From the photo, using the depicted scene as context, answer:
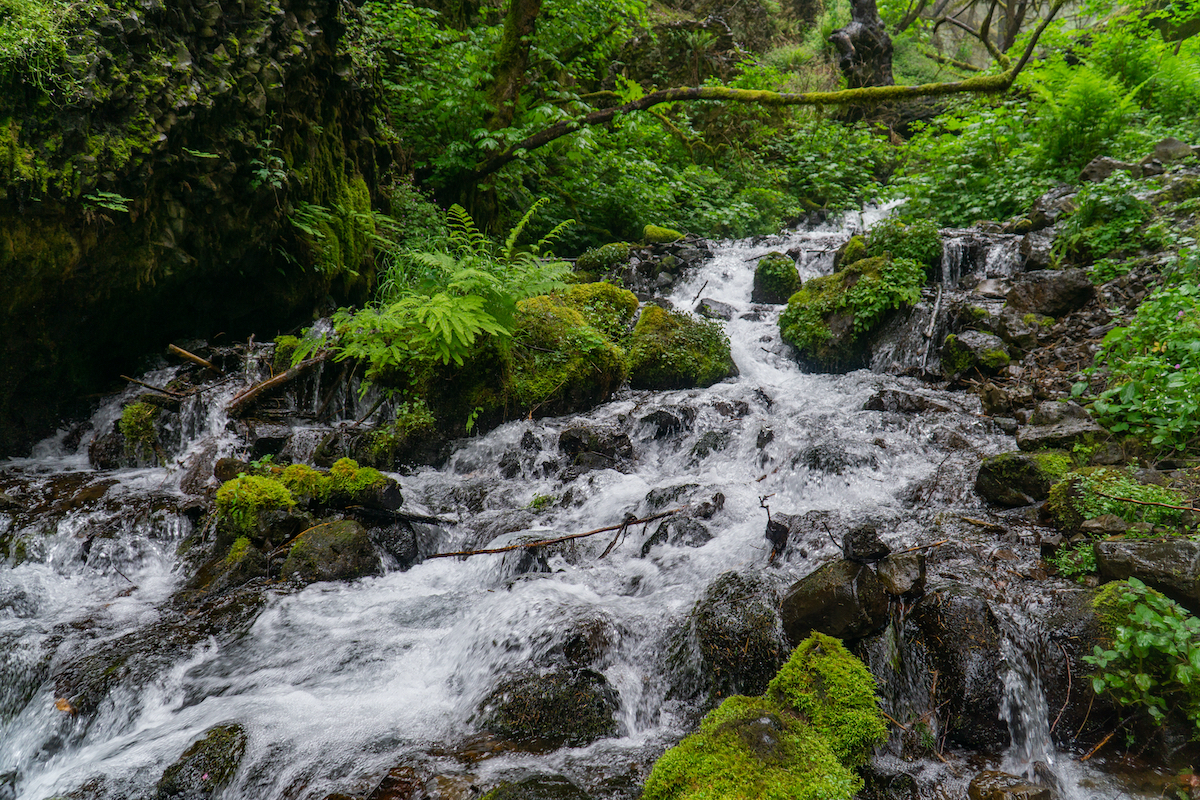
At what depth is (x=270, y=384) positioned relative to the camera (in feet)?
21.1

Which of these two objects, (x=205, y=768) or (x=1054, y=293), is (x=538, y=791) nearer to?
(x=205, y=768)

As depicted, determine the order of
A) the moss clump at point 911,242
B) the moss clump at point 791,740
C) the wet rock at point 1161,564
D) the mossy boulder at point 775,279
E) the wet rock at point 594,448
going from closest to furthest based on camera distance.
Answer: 1. the moss clump at point 791,740
2. the wet rock at point 1161,564
3. the wet rock at point 594,448
4. the moss clump at point 911,242
5. the mossy boulder at point 775,279

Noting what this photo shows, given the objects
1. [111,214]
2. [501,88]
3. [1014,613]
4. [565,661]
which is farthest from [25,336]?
[1014,613]

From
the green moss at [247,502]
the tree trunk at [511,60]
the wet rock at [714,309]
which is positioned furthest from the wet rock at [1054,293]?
the green moss at [247,502]

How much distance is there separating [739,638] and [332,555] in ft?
10.5

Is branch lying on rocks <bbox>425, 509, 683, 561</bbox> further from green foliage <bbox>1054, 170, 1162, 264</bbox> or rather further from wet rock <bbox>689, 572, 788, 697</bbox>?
green foliage <bbox>1054, 170, 1162, 264</bbox>

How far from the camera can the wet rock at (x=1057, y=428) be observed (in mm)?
4565

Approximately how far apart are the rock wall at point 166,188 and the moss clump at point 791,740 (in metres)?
6.20

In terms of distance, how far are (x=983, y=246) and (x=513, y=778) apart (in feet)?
31.7

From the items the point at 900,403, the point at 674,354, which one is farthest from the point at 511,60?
the point at 900,403

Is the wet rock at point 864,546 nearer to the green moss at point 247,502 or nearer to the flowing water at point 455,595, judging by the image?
the flowing water at point 455,595

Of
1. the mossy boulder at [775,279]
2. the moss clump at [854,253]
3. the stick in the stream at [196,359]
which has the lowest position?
the stick in the stream at [196,359]

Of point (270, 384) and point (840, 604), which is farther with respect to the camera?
point (270, 384)

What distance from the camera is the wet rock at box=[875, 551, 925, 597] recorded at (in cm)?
313
